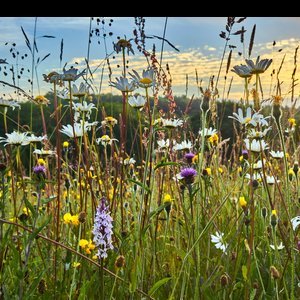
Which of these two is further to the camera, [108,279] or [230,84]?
[230,84]

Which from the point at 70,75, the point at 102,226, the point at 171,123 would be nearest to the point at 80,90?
the point at 70,75

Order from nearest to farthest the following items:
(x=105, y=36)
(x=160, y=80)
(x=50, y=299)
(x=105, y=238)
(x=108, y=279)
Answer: (x=105, y=238)
(x=50, y=299)
(x=108, y=279)
(x=160, y=80)
(x=105, y=36)

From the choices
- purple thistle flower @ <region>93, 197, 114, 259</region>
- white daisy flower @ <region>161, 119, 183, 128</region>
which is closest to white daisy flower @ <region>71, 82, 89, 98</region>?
white daisy flower @ <region>161, 119, 183, 128</region>

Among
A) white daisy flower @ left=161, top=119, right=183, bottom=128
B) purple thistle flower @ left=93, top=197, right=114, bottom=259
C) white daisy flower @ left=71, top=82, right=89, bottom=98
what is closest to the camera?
purple thistle flower @ left=93, top=197, right=114, bottom=259

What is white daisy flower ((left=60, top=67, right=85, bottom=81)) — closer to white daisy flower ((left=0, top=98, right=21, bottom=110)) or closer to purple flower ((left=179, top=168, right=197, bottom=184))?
white daisy flower ((left=0, top=98, right=21, bottom=110))

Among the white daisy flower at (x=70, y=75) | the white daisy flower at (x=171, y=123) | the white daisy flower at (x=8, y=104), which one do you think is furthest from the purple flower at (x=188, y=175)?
the white daisy flower at (x=8, y=104)

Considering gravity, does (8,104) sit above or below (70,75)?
below

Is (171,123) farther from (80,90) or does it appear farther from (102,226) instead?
(102,226)

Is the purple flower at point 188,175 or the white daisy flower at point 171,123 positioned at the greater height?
the white daisy flower at point 171,123

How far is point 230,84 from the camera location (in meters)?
2.32

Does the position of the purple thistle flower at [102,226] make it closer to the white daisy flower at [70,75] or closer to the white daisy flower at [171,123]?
the white daisy flower at [70,75]
